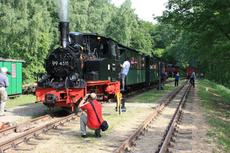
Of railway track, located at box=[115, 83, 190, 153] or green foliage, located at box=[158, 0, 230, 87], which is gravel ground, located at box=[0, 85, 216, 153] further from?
green foliage, located at box=[158, 0, 230, 87]

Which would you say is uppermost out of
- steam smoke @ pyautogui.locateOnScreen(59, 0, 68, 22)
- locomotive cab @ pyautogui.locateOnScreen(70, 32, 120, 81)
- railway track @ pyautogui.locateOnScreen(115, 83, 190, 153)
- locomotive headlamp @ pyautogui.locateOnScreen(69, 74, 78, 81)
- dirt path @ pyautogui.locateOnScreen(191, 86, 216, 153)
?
steam smoke @ pyautogui.locateOnScreen(59, 0, 68, 22)

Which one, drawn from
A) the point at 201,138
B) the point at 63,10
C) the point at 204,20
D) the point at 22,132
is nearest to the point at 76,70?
the point at 63,10

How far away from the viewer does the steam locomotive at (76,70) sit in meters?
15.9

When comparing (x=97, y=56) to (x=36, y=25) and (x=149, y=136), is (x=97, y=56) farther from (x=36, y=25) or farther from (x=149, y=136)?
(x=36, y=25)

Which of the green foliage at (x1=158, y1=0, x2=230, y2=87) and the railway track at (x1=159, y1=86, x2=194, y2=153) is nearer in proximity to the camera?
the railway track at (x1=159, y1=86, x2=194, y2=153)

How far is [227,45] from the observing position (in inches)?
1093

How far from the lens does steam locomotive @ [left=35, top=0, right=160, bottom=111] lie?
15867 millimetres

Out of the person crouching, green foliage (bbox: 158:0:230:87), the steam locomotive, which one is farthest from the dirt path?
green foliage (bbox: 158:0:230:87)

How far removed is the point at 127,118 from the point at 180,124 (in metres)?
1.91

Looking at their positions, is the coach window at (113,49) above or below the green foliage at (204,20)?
below

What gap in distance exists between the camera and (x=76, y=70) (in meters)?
16.3

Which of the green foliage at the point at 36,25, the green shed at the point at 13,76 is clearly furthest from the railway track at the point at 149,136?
the green foliage at the point at 36,25

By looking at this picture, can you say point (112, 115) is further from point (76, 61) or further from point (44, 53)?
point (44, 53)

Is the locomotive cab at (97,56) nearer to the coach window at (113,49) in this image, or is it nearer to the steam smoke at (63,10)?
the coach window at (113,49)
